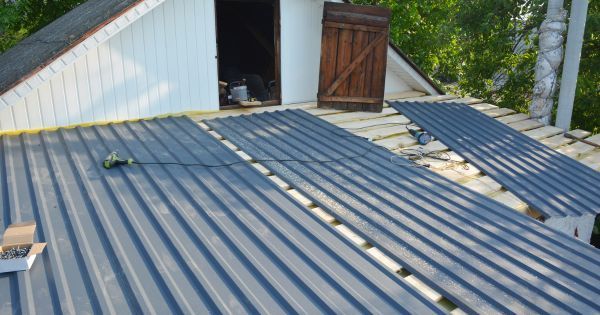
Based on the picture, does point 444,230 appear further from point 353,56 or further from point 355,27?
point 355,27

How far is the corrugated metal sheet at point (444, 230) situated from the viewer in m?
3.04

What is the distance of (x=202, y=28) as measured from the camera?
6773 mm

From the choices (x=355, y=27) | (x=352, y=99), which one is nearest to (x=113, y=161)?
(x=352, y=99)

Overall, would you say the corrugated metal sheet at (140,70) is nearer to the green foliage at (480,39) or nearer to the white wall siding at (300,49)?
the white wall siding at (300,49)

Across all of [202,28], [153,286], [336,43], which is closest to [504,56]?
[336,43]

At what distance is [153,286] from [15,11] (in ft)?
38.1

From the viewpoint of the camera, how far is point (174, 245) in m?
3.30

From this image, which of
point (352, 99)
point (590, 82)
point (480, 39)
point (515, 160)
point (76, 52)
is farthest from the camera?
point (480, 39)

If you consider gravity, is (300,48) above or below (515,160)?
above

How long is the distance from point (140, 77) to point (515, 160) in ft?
17.4

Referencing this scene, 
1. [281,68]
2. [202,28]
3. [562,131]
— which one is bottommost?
[562,131]

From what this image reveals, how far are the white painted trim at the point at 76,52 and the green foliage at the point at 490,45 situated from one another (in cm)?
922

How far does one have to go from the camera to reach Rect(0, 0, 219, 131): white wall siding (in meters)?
5.66

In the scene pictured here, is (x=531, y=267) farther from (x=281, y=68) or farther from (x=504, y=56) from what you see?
(x=504, y=56)
